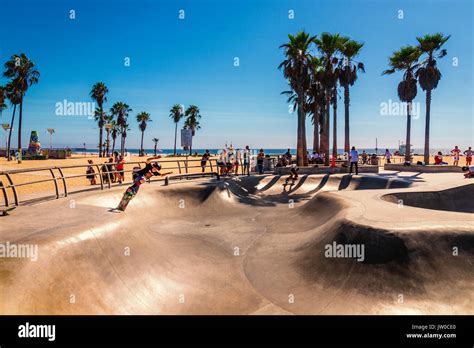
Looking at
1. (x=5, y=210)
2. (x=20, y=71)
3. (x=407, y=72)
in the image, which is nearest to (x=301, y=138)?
(x=407, y=72)

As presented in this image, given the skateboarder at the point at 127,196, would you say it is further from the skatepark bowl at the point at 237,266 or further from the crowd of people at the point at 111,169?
the crowd of people at the point at 111,169

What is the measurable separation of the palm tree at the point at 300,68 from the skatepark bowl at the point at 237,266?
16.9 meters

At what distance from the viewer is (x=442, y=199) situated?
11578 millimetres

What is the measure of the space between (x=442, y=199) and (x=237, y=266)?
380 inches

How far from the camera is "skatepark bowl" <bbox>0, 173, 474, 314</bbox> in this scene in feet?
16.2

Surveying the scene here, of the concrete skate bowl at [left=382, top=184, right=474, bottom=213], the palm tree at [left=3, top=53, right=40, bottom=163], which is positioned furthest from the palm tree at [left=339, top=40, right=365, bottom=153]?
the palm tree at [left=3, top=53, right=40, bottom=163]

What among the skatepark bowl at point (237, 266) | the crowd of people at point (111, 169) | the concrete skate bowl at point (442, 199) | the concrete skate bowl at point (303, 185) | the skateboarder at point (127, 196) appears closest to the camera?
the skatepark bowl at point (237, 266)

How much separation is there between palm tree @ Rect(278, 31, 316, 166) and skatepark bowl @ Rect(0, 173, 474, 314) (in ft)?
55.4

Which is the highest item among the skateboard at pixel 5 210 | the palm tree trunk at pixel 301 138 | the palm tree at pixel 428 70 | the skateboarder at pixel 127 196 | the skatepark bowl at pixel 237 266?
the palm tree at pixel 428 70

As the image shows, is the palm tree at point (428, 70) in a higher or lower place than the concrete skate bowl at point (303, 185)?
higher

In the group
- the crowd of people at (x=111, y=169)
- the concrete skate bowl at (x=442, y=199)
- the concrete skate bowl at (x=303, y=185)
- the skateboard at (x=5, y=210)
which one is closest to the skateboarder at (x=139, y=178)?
the skateboard at (x=5, y=210)

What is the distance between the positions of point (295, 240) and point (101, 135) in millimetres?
74360

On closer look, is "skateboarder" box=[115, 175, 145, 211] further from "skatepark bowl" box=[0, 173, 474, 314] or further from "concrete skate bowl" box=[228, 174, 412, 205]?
"concrete skate bowl" box=[228, 174, 412, 205]

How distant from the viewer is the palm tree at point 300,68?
25516 mm
